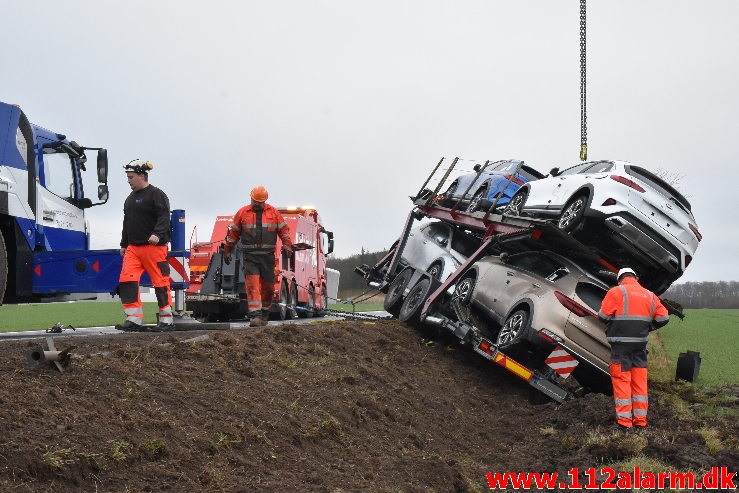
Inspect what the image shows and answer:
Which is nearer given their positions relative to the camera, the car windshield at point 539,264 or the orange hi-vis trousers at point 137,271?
the orange hi-vis trousers at point 137,271

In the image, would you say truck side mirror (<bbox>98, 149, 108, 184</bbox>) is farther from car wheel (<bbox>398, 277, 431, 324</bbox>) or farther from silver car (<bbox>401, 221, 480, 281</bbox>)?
silver car (<bbox>401, 221, 480, 281</bbox>)

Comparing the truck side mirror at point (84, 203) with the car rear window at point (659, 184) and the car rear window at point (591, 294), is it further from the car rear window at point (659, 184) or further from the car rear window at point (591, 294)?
the car rear window at point (659, 184)

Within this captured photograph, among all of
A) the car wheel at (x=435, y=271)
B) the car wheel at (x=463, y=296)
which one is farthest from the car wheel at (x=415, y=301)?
the car wheel at (x=463, y=296)

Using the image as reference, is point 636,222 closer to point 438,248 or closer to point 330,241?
point 438,248

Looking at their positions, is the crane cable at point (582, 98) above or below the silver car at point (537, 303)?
above

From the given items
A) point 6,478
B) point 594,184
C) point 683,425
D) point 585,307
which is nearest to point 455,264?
point 594,184

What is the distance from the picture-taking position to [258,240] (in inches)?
485

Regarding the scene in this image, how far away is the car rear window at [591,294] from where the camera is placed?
35.3 feet

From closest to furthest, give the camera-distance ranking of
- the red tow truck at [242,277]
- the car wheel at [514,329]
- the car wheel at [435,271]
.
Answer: the car wheel at [514,329], the car wheel at [435,271], the red tow truck at [242,277]

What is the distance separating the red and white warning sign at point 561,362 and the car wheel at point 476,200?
16.1ft

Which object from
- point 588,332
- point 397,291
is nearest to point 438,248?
point 397,291

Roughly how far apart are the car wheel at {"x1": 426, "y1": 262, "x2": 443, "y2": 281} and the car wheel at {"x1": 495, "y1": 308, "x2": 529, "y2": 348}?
2596 mm

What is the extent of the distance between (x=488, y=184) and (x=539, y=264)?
12.7 ft

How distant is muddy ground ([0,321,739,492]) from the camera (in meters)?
4.87
